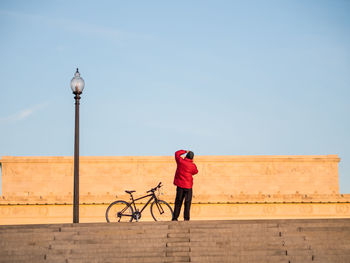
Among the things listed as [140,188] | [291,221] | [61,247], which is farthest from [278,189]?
[61,247]

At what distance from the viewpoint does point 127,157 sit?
3475 cm

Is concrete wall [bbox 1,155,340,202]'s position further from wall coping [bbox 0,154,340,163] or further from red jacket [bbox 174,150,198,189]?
red jacket [bbox 174,150,198,189]

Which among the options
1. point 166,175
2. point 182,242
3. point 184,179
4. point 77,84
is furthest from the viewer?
point 166,175

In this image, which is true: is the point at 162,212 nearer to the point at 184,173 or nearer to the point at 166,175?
the point at 184,173

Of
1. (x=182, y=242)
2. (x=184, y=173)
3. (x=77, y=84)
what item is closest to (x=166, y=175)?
(x=77, y=84)

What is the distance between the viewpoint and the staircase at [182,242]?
1320 cm

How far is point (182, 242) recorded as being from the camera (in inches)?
539

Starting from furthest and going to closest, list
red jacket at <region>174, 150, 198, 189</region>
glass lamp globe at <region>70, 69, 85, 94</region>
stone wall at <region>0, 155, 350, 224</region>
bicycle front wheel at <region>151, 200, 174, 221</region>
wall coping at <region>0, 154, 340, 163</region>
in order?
wall coping at <region>0, 154, 340, 163</region> < stone wall at <region>0, 155, 350, 224</region> < bicycle front wheel at <region>151, 200, 174, 221</region> < glass lamp globe at <region>70, 69, 85, 94</region> < red jacket at <region>174, 150, 198, 189</region>

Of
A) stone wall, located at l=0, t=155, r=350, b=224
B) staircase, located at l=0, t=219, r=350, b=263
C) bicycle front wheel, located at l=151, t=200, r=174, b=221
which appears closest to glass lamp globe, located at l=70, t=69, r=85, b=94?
bicycle front wheel, located at l=151, t=200, r=174, b=221

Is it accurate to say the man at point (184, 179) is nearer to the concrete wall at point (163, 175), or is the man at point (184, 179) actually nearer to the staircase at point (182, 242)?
the staircase at point (182, 242)

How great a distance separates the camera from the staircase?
520 inches

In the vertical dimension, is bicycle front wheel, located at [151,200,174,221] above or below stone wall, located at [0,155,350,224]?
below

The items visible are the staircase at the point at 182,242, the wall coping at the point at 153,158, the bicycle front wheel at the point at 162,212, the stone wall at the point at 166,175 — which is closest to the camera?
the staircase at the point at 182,242

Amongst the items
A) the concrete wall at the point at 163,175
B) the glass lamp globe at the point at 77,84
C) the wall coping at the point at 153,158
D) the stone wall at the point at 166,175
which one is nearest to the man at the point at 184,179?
the glass lamp globe at the point at 77,84
